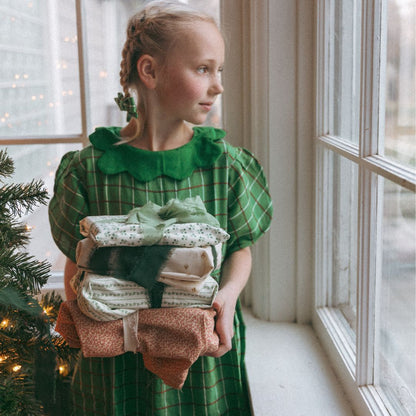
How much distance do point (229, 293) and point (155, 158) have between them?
11.5 inches

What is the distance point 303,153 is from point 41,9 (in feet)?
2.61

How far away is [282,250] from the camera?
151 cm

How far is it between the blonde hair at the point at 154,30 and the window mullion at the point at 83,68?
1.55ft

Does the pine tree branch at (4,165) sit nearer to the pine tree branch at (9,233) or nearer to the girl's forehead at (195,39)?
the pine tree branch at (9,233)

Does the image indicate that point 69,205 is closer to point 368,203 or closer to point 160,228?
point 160,228

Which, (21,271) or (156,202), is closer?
(21,271)

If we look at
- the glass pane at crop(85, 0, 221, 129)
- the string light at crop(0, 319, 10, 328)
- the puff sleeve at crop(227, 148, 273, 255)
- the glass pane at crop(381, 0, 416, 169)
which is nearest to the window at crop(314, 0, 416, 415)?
the glass pane at crop(381, 0, 416, 169)

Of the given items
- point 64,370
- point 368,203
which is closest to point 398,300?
point 368,203

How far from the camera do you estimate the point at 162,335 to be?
3.05 ft

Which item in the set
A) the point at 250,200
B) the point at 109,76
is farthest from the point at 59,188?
the point at 109,76

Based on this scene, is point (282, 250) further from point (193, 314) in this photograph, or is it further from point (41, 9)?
point (41, 9)

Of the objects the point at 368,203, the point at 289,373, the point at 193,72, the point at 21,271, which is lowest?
the point at 289,373

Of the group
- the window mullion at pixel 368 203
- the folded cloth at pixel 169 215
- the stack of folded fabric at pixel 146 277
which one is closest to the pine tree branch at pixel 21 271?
the stack of folded fabric at pixel 146 277

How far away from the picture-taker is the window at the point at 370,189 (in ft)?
2.86
